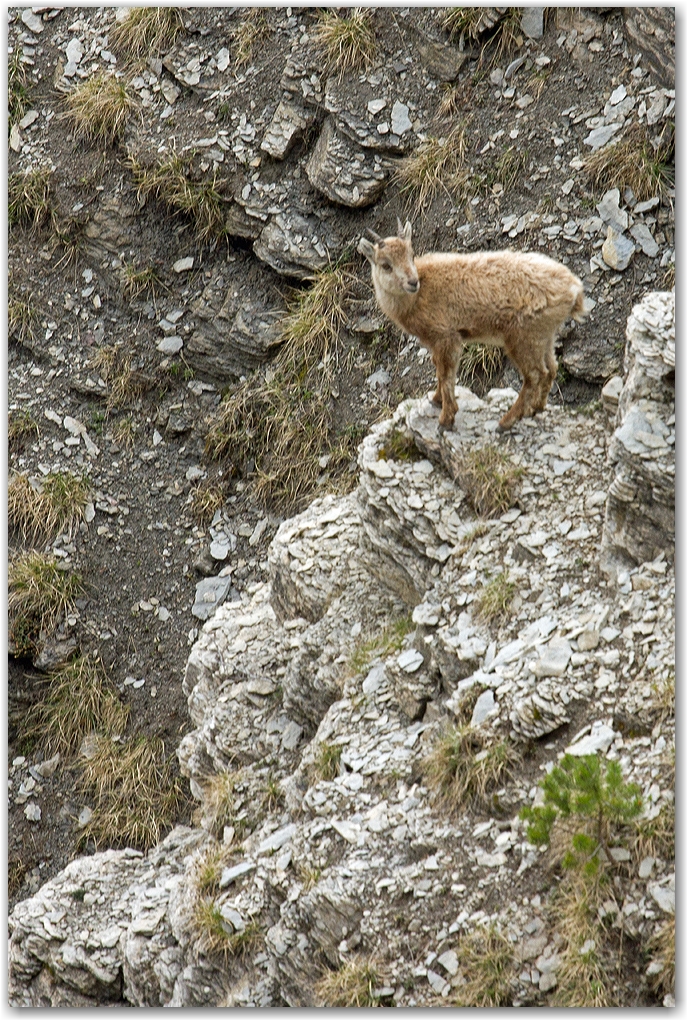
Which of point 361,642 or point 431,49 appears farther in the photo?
point 431,49

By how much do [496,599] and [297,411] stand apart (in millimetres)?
6626

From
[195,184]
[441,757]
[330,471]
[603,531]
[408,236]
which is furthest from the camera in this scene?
[195,184]

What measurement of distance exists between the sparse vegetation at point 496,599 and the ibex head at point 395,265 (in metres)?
2.94

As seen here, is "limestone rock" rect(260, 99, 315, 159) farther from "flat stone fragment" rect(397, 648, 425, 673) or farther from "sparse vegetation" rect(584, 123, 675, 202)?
"flat stone fragment" rect(397, 648, 425, 673)

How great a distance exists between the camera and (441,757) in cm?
780

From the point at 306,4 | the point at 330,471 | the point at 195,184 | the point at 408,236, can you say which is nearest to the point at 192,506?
the point at 330,471

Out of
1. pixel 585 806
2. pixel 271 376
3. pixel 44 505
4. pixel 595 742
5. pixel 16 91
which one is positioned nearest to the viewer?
pixel 585 806

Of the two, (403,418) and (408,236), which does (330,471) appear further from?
(408,236)

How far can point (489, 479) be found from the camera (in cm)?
911

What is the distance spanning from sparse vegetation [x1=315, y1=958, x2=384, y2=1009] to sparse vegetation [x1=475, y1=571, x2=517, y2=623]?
9.93ft

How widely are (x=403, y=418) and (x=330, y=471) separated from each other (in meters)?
4.15

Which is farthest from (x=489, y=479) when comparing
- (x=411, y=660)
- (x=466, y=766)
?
(x=466, y=766)

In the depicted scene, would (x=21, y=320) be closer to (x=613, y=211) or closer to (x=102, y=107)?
(x=102, y=107)

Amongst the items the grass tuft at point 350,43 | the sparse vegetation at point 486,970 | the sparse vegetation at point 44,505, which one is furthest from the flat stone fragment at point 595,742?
the grass tuft at point 350,43
